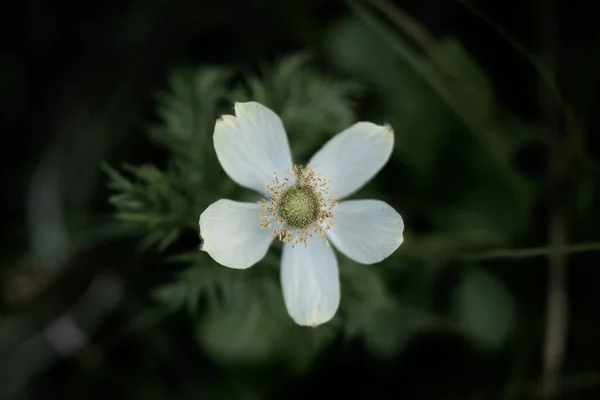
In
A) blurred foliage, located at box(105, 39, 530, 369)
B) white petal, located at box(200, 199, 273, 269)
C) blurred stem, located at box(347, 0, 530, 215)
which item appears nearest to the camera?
white petal, located at box(200, 199, 273, 269)

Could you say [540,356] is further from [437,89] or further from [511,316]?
[437,89]

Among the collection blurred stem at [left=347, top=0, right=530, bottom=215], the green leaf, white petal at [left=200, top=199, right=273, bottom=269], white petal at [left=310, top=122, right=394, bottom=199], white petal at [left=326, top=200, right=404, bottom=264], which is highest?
blurred stem at [left=347, top=0, right=530, bottom=215]

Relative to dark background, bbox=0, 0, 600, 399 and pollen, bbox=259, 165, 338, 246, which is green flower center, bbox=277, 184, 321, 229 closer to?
pollen, bbox=259, 165, 338, 246

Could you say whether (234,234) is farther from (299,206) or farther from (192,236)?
(192,236)

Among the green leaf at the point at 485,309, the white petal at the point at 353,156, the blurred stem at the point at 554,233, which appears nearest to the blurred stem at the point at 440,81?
the blurred stem at the point at 554,233

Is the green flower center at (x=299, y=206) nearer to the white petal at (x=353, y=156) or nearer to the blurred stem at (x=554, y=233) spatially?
the white petal at (x=353, y=156)

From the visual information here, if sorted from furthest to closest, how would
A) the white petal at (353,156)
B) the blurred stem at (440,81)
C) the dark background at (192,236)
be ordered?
the dark background at (192,236) < the blurred stem at (440,81) < the white petal at (353,156)

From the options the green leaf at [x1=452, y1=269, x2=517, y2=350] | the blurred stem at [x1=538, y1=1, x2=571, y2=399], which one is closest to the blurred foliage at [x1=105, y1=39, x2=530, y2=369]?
the green leaf at [x1=452, y1=269, x2=517, y2=350]

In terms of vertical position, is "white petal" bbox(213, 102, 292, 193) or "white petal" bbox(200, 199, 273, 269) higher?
"white petal" bbox(213, 102, 292, 193)

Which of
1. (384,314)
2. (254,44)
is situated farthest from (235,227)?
(254,44)
